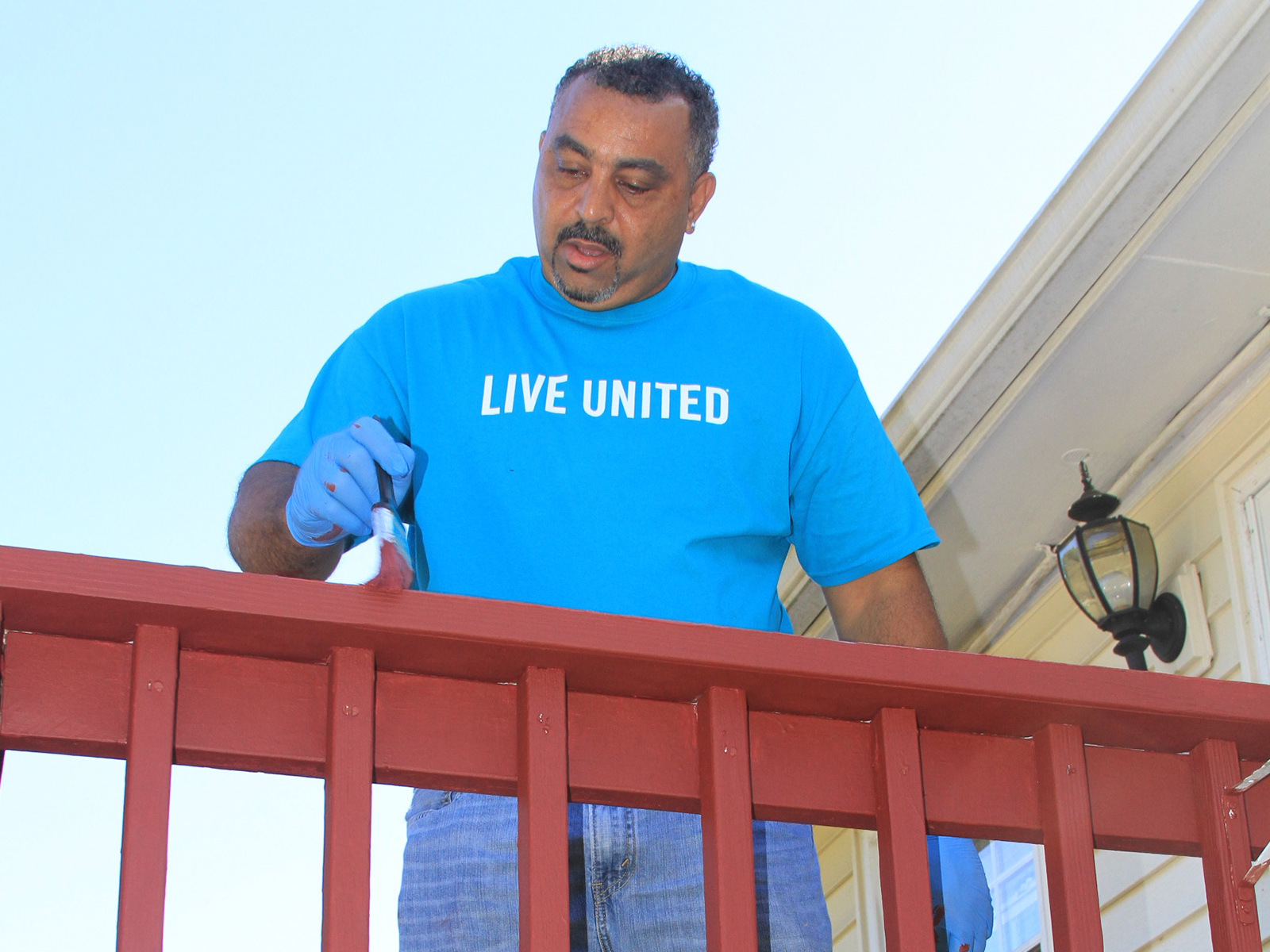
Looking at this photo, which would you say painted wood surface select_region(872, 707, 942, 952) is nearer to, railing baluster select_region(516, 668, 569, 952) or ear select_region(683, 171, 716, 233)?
railing baluster select_region(516, 668, 569, 952)

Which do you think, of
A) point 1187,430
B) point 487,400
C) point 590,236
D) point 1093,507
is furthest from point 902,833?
point 1187,430

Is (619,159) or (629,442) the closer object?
(629,442)

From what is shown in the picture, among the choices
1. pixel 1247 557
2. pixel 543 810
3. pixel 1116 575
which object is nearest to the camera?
pixel 543 810

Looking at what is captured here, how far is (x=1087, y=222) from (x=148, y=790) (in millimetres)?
3167

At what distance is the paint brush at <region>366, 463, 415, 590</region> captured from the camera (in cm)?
155

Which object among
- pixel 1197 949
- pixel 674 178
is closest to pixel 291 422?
pixel 674 178

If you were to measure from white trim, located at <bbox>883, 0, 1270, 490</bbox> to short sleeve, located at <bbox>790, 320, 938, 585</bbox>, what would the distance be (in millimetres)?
1723

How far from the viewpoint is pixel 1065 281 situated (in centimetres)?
414

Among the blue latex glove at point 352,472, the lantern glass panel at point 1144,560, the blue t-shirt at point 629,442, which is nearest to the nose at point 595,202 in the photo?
the blue t-shirt at point 629,442

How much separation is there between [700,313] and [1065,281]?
6.57 ft

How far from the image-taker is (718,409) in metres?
2.28

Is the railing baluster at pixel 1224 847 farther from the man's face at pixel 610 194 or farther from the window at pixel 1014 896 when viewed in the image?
the window at pixel 1014 896

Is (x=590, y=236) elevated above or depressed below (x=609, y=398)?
above

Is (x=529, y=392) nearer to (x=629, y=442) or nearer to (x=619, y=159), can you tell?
(x=629, y=442)
